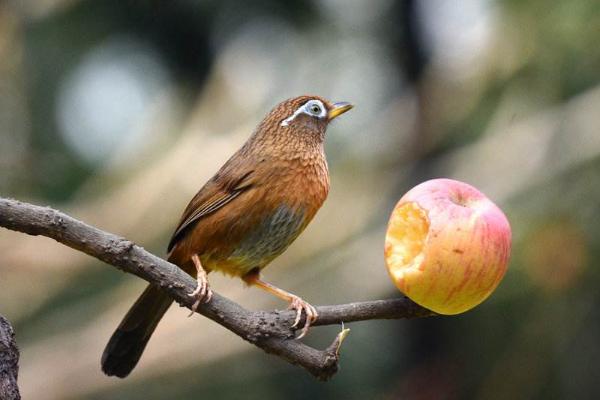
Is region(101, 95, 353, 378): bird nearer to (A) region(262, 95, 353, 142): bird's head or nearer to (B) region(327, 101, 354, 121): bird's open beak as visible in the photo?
(A) region(262, 95, 353, 142): bird's head

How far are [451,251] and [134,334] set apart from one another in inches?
71.5

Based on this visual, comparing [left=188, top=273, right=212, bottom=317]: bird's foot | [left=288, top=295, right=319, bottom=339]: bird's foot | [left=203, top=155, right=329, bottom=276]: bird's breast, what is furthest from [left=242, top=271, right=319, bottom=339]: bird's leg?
[left=188, top=273, right=212, bottom=317]: bird's foot

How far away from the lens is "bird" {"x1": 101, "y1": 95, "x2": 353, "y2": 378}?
167 inches

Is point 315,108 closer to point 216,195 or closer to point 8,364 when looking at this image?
point 216,195

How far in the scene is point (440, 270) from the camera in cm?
293

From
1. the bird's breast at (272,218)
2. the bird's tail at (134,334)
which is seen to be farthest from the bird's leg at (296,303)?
the bird's tail at (134,334)

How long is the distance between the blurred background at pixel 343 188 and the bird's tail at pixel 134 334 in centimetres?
307

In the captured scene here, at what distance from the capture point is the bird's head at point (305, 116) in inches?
Result: 188

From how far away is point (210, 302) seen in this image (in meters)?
3.33

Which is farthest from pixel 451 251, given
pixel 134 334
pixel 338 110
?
pixel 338 110

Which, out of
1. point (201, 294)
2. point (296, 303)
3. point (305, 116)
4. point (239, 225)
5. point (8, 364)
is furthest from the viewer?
point (305, 116)

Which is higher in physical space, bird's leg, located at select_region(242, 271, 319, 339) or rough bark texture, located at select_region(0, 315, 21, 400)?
bird's leg, located at select_region(242, 271, 319, 339)

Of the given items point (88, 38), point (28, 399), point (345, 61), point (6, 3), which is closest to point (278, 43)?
point (345, 61)

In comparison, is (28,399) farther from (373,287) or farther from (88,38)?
(88,38)
